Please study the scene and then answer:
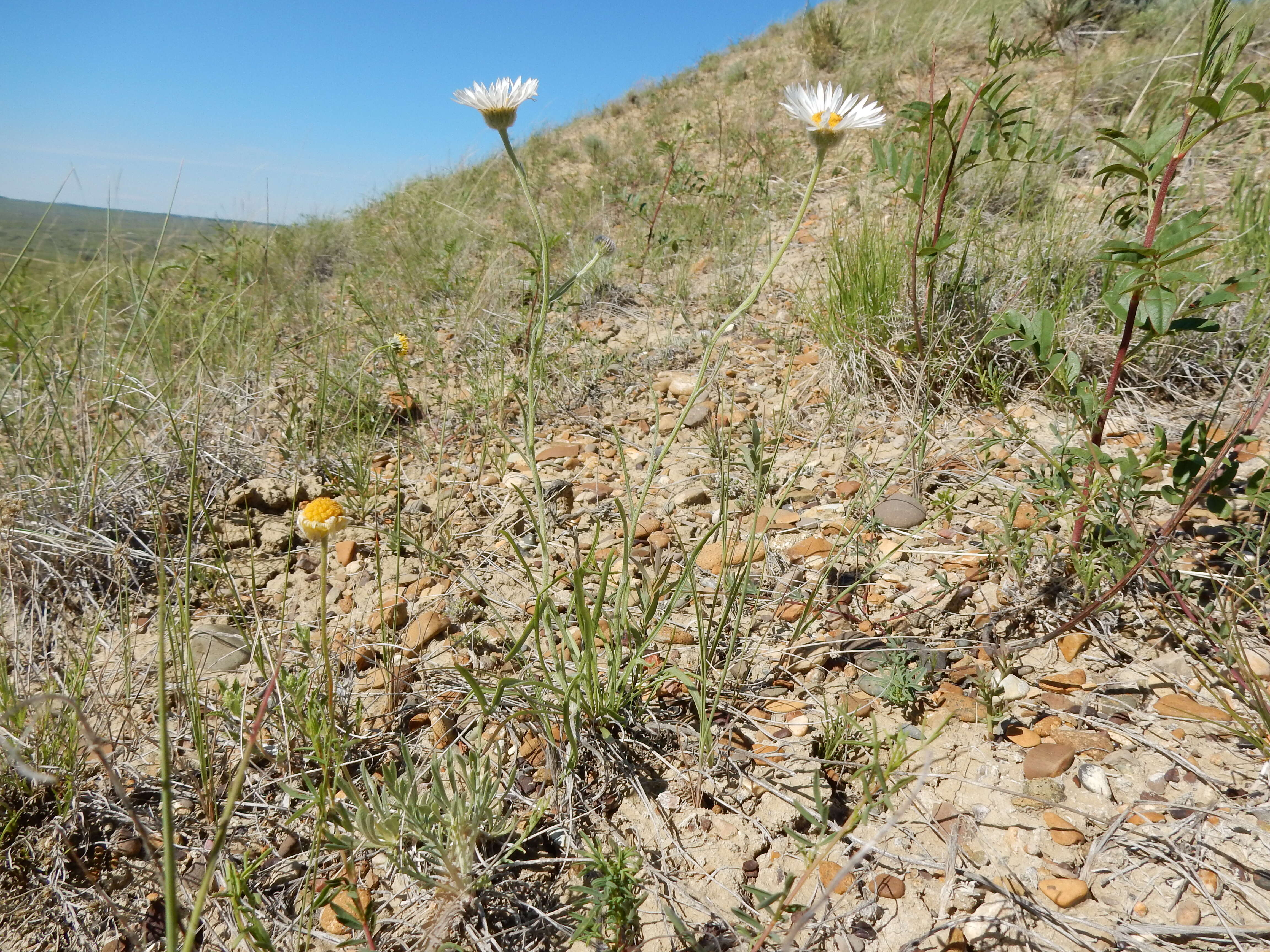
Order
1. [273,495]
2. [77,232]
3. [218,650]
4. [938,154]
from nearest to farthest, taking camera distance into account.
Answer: [218,650] → [273,495] → [938,154] → [77,232]

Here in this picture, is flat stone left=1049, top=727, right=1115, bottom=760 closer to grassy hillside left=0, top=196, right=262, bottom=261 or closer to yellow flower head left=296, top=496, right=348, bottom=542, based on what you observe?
yellow flower head left=296, top=496, right=348, bottom=542

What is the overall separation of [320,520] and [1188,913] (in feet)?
4.67

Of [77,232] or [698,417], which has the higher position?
[77,232]

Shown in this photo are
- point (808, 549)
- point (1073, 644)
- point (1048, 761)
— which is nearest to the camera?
point (1048, 761)

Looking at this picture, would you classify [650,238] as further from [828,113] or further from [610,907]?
[610,907]

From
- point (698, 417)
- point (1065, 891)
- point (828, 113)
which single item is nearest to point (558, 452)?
point (698, 417)

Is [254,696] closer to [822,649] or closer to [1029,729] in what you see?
[822,649]

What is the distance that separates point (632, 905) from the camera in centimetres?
96

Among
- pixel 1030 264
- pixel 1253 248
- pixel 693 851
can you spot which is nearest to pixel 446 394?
pixel 693 851

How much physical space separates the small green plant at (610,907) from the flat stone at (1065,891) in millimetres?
600

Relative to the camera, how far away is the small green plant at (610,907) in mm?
952

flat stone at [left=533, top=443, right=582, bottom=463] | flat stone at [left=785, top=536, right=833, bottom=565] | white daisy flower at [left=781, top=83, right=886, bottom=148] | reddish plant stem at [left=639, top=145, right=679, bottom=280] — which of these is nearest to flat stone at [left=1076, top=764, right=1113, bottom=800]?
flat stone at [left=785, top=536, right=833, bottom=565]

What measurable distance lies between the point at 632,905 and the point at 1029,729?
2.58 feet

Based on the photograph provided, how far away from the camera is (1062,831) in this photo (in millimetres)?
1042
